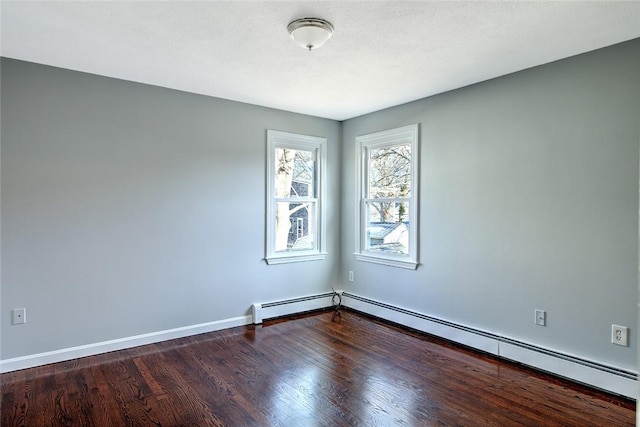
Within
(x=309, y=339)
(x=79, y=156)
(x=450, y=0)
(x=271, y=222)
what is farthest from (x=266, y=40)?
(x=309, y=339)

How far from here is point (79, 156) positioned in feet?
10.4

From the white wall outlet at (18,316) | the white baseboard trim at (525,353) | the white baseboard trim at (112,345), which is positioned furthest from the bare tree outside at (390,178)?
the white wall outlet at (18,316)

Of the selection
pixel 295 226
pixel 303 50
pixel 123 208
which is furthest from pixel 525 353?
pixel 123 208

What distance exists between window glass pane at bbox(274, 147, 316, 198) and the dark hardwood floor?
1799 mm

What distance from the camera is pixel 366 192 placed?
4680 millimetres

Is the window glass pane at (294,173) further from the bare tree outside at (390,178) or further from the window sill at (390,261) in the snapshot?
the window sill at (390,261)

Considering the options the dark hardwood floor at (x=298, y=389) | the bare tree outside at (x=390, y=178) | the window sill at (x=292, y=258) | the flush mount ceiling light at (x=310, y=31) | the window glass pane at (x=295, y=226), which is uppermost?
the flush mount ceiling light at (x=310, y=31)

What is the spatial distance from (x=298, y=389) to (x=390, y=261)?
78.8 inches

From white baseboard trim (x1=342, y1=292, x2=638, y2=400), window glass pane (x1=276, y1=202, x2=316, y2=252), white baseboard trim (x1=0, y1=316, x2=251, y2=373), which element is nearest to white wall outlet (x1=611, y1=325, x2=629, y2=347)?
white baseboard trim (x1=342, y1=292, x2=638, y2=400)

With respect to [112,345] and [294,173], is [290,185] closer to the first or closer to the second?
[294,173]

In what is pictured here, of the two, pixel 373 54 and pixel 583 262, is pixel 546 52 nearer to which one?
pixel 373 54

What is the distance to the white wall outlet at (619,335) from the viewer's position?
2573 mm

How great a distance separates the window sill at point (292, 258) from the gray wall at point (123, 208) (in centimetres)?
10

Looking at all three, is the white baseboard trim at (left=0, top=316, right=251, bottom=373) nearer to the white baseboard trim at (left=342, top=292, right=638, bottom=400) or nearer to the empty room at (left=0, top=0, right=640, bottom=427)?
the empty room at (left=0, top=0, right=640, bottom=427)
